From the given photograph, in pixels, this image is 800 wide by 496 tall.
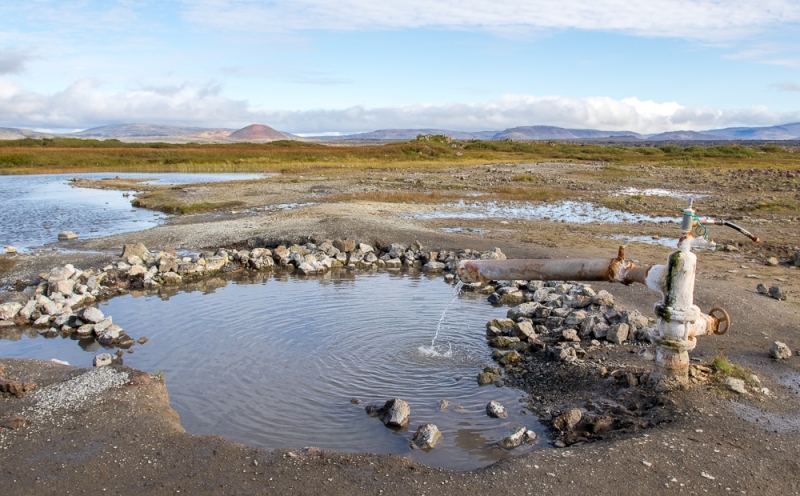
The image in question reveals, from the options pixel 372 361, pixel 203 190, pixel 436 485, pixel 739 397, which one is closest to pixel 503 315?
pixel 372 361

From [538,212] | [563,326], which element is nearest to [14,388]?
[563,326]

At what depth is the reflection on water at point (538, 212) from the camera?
23.2 m

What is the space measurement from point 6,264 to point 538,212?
18.6 meters

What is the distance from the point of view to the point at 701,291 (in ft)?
35.8

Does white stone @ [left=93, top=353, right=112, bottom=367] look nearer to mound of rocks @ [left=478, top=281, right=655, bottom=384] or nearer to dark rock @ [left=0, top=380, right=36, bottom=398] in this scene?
dark rock @ [left=0, top=380, right=36, bottom=398]

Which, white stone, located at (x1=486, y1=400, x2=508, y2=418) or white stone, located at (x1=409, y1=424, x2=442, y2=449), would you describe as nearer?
white stone, located at (x1=409, y1=424, x2=442, y2=449)

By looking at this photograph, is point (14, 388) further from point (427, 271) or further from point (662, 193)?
point (662, 193)

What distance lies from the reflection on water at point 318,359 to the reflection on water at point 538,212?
10.3 meters

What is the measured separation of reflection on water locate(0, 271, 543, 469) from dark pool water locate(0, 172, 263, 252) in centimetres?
1028

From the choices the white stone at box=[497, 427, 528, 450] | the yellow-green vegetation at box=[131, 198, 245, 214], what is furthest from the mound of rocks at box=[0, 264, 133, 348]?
the yellow-green vegetation at box=[131, 198, 245, 214]

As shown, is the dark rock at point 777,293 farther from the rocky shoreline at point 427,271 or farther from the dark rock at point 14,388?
the dark rock at point 14,388

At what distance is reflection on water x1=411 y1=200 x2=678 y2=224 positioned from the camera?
2319 centimetres

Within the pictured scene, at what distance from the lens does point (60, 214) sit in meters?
26.3

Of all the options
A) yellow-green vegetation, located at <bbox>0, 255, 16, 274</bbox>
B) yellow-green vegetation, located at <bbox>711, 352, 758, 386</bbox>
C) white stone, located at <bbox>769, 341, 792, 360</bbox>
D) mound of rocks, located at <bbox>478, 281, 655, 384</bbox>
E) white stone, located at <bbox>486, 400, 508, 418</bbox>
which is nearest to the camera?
yellow-green vegetation, located at <bbox>711, 352, 758, 386</bbox>
